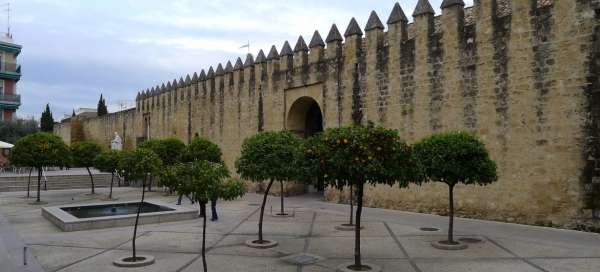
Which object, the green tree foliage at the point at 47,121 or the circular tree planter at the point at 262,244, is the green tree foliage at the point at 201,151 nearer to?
the circular tree planter at the point at 262,244

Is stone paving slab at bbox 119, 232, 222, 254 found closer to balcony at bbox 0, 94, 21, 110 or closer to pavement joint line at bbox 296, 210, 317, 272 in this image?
pavement joint line at bbox 296, 210, 317, 272

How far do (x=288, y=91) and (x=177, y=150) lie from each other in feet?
22.1

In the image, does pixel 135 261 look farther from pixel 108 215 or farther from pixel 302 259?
pixel 108 215

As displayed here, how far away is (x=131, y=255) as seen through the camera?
357 inches

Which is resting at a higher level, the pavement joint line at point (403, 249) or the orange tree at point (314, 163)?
the orange tree at point (314, 163)

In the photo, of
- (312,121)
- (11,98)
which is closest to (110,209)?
(312,121)

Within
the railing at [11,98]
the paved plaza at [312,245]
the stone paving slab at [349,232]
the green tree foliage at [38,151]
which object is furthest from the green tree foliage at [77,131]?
the stone paving slab at [349,232]

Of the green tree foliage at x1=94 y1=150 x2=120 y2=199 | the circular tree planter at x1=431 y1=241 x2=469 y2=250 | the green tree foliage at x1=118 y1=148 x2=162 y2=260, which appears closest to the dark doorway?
the green tree foliage at x1=94 y1=150 x2=120 y2=199

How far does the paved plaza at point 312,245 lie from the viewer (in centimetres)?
830

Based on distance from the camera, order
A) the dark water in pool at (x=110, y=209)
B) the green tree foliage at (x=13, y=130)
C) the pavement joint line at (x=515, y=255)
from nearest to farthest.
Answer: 1. the pavement joint line at (x=515, y=255)
2. the dark water in pool at (x=110, y=209)
3. the green tree foliage at (x=13, y=130)

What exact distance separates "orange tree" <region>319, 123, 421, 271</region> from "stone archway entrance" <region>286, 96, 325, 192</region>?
42.8 feet

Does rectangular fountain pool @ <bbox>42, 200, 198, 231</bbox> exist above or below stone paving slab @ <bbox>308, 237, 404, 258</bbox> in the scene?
above

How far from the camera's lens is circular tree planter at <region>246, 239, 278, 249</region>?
9827mm

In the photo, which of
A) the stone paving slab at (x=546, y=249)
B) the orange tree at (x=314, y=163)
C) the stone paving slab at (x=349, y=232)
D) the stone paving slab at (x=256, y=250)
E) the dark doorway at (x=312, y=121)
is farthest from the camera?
the dark doorway at (x=312, y=121)
